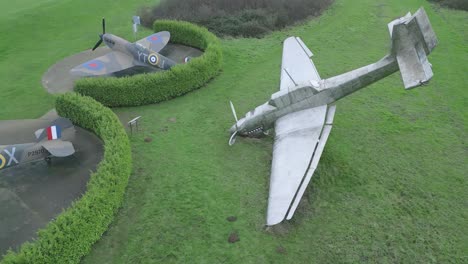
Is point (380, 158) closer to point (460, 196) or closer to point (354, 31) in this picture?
point (460, 196)

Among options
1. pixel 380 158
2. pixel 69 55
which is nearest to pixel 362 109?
pixel 380 158

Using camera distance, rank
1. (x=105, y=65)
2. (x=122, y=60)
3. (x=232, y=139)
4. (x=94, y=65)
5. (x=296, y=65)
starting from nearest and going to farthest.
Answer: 1. (x=232, y=139)
2. (x=296, y=65)
3. (x=94, y=65)
4. (x=105, y=65)
5. (x=122, y=60)

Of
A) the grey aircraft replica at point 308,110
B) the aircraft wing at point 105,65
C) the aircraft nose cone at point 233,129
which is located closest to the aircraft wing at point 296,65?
the grey aircraft replica at point 308,110

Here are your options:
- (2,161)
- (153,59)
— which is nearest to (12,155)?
(2,161)

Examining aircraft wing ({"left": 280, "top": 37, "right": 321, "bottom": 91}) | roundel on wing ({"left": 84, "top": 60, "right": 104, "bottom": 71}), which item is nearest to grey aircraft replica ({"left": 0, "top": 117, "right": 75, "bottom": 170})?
roundel on wing ({"left": 84, "top": 60, "right": 104, "bottom": 71})

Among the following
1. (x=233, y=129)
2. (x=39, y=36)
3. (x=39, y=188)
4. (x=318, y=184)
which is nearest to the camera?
(x=318, y=184)

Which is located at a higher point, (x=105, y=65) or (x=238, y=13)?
(x=238, y=13)

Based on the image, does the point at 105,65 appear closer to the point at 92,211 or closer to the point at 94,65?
the point at 94,65
